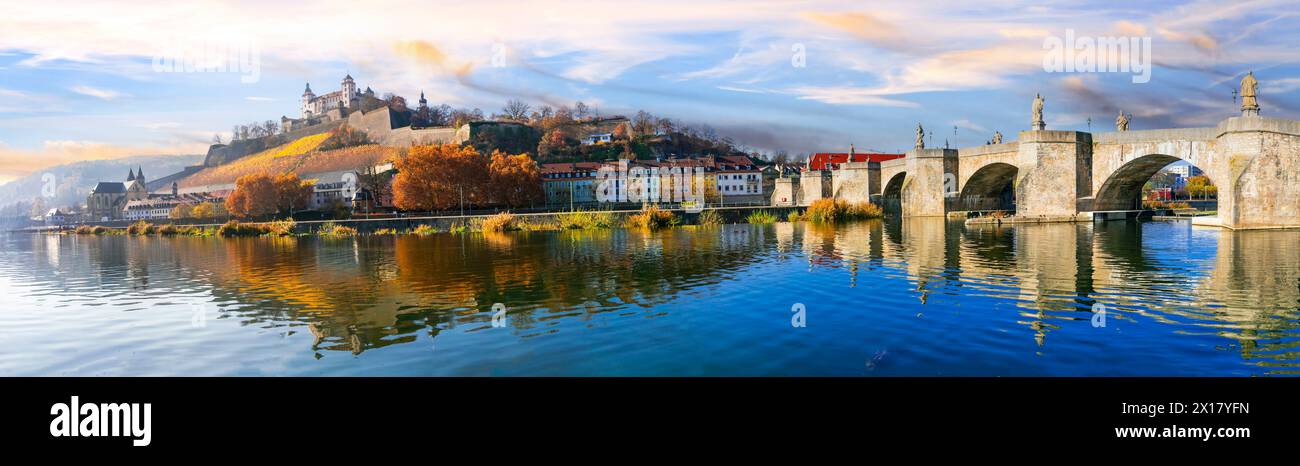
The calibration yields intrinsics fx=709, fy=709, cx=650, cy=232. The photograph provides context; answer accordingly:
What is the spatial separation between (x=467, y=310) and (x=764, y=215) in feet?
142

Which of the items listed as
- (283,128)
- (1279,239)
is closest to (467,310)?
(1279,239)

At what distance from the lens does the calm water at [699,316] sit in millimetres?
9125

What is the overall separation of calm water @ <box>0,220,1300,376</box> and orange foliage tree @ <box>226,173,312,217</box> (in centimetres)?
7315

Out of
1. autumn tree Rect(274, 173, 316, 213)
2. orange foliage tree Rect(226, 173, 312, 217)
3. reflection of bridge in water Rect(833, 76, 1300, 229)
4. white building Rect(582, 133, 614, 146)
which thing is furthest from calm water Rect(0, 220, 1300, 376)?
white building Rect(582, 133, 614, 146)

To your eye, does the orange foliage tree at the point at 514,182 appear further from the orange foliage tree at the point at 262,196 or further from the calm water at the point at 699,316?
the calm water at the point at 699,316

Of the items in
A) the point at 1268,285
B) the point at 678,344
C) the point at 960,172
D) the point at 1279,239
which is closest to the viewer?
the point at 678,344

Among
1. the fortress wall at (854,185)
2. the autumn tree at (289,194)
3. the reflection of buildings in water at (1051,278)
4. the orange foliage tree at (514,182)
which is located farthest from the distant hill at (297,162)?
the reflection of buildings in water at (1051,278)

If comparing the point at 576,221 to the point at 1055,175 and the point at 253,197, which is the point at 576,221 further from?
the point at 253,197

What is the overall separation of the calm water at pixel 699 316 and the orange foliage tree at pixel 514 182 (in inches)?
2150

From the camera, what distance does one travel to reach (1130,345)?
934 centimetres

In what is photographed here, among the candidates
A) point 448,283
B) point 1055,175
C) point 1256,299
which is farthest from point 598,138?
point 1256,299

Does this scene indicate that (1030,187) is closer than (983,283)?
No

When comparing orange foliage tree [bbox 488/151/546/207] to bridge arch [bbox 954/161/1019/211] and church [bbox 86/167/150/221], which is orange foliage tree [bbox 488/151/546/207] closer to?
bridge arch [bbox 954/161/1019/211]

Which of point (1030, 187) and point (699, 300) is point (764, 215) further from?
point (699, 300)
